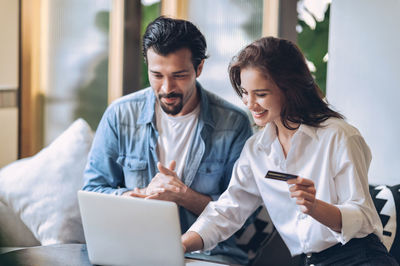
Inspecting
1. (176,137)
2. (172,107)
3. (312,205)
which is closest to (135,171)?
(176,137)

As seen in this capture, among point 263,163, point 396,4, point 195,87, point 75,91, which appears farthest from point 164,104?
point 75,91

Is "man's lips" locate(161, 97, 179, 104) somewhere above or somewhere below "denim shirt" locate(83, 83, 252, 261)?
above

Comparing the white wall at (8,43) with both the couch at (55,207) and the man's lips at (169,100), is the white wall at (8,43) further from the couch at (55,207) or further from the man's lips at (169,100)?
the man's lips at (169,100)

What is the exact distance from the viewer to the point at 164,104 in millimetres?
1985

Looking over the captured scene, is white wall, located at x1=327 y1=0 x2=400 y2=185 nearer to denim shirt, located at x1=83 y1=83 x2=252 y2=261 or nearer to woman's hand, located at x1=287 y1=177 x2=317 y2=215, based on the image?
denim shirt, located at x1=83 y1=83 x2=252 y2=261

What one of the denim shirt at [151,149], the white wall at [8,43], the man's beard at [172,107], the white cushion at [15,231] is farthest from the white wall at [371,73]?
the white wall at [8,43]

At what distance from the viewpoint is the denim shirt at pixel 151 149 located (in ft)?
6.74

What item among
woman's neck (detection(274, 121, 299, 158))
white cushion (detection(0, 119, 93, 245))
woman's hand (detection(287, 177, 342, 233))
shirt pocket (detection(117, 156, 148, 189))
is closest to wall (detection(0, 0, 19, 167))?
white cushion (detection(0, 119, 93, 245))

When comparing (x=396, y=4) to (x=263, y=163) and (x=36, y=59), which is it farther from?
(x=36, y=59)

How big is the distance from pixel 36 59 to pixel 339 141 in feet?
7.50

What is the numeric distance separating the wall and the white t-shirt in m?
1.39

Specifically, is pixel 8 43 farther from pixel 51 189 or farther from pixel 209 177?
pixel 209 177

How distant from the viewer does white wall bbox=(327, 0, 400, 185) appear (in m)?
2.05

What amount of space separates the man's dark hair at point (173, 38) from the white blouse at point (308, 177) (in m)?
0.44
